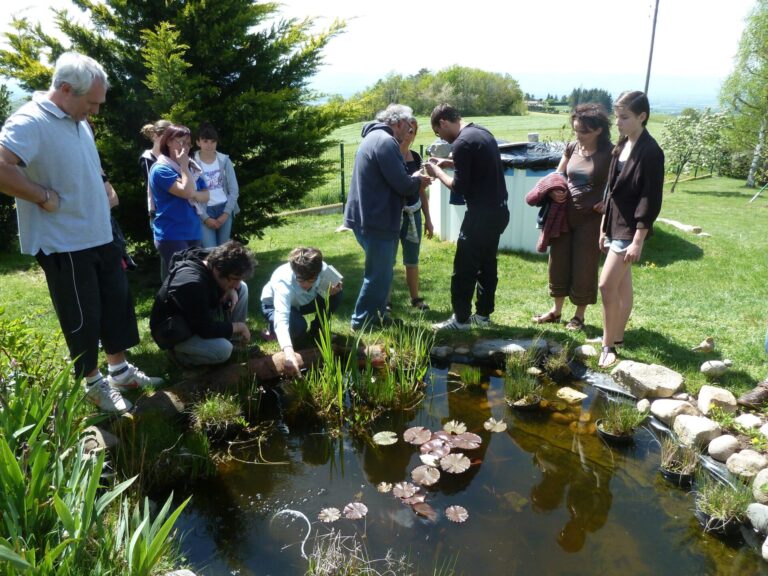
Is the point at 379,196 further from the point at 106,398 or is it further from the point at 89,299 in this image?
the point at 106,398

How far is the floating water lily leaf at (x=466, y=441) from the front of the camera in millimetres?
3330

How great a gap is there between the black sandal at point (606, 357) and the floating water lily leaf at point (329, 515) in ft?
7.08

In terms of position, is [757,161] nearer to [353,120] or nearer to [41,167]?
[353,120]

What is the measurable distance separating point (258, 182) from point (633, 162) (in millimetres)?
3498

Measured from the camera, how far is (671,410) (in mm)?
3383

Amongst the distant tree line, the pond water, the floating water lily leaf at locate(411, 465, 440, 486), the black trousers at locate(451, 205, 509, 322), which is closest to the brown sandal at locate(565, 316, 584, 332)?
the black trousers at locate(451, 205, 509, 322)

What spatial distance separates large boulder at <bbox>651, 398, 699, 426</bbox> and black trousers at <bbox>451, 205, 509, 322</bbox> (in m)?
1.56

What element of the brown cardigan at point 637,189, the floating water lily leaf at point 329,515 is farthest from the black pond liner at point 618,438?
the floating water lily leaf at point 329,515

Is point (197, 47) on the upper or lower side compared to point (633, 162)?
upper

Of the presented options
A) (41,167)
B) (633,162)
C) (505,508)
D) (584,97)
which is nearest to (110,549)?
(505,508)

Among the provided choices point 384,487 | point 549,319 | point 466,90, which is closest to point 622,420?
point 384,487

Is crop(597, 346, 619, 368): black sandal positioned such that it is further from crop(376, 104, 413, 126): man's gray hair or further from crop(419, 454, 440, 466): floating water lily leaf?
crop(376, 104, 413, 126): man's gray hair

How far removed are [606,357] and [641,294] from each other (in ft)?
6.08

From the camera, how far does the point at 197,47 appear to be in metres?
5.69
